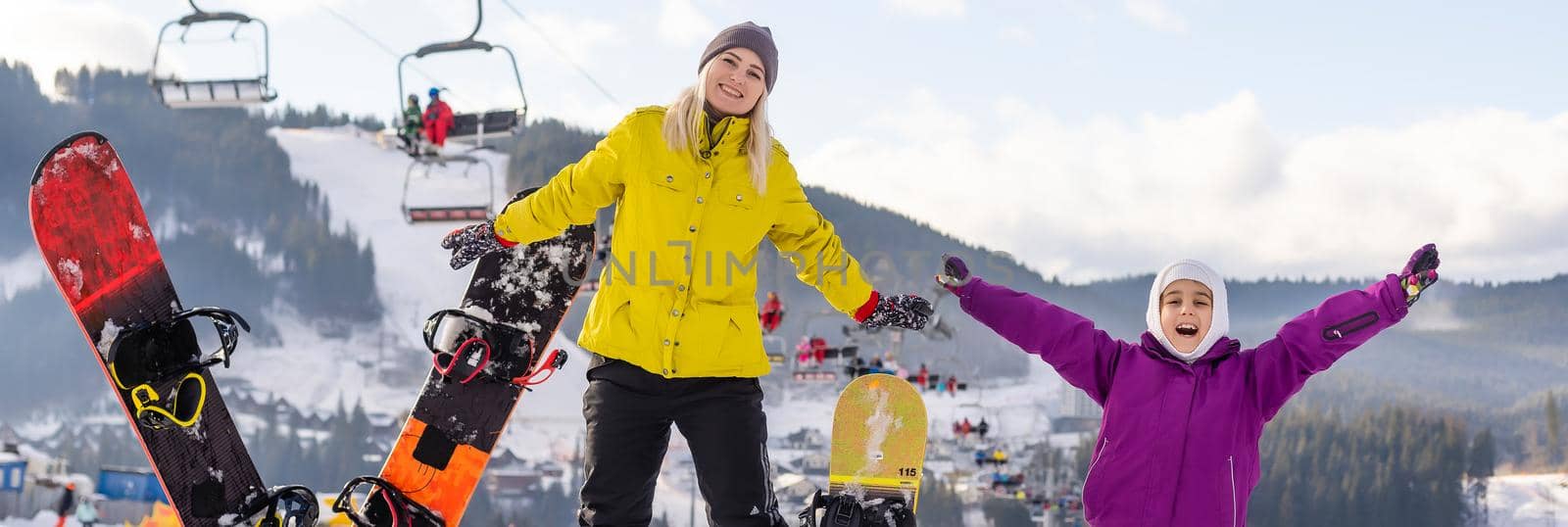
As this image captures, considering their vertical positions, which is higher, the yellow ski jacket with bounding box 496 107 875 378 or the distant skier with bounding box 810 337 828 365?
the yellow ski jacket with bounding box 496 107 875 378

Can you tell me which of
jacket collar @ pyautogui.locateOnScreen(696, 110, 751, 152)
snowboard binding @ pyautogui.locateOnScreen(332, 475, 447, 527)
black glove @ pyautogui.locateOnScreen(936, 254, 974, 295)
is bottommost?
snowboard binding @ pyautogui.locateOnScreen(332, 475, 447, 527)

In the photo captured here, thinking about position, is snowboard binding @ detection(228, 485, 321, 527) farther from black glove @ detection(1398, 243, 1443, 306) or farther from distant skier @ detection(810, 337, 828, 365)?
distant skier @ detection(810, 337, 828, 365)

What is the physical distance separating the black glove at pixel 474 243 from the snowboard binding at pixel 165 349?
2.27 feet

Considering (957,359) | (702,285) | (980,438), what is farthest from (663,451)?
(980,438)

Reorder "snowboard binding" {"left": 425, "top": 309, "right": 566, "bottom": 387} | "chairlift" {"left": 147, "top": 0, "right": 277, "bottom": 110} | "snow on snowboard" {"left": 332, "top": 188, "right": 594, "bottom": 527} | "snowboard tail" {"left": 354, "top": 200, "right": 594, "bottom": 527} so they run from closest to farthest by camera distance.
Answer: "snowboard binding" {"left": 425, "top": 309, "right": 566, "bottom": 387} → "snow on snowboard" {"left": 332, "top": 188, "right": 594, "bottom": 527} → "snowboard tail" {"left": 354, "top": 200, "right": 594, "bottom": 527} → "chairlift" {"left": 147, "top": 0, "right": 277, "bottom": 110}

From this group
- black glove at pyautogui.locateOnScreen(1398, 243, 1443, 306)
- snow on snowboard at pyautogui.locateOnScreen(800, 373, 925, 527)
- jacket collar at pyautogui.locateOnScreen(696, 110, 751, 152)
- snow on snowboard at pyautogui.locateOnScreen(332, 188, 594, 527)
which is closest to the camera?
black glove at pyautogui.locateOnScreen(1398, 243, 1443, 306)

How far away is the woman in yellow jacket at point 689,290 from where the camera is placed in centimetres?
295

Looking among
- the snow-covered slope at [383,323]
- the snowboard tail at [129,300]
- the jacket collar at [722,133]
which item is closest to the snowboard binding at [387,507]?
the snowboard tail at [129,300]

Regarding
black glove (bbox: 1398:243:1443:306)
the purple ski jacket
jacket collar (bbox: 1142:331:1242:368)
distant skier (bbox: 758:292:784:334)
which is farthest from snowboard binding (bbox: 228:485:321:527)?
distant skier (bbox: 758:292:784:334)

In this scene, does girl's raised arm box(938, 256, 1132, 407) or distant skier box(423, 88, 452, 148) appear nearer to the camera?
girl's raised arm box(938, 256, 1132, 407)

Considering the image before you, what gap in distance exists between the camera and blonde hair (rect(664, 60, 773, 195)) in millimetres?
2994

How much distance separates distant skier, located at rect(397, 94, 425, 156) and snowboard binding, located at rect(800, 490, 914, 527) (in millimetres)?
7144

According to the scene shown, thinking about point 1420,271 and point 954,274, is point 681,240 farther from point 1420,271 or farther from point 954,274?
point 1420,271

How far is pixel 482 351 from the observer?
3762mm
